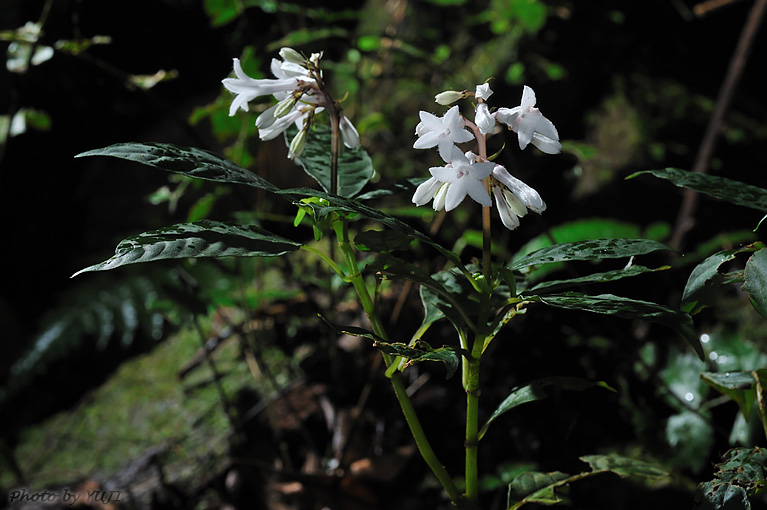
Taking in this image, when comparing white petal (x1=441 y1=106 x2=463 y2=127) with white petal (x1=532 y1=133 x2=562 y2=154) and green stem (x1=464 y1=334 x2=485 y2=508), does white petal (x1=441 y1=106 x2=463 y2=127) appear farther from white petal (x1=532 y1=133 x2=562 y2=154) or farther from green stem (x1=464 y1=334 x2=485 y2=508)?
green stem (x1=464 y1=334 x2=485 y2=508)

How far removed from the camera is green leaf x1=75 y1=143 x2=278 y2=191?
0.76 meters

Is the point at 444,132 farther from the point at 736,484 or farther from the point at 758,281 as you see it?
the point at 736,484

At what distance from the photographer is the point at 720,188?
88 cm

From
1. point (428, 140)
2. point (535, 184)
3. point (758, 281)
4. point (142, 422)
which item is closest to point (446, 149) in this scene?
point (428, 140)

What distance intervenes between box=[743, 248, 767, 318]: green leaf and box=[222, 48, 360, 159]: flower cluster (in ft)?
2.24

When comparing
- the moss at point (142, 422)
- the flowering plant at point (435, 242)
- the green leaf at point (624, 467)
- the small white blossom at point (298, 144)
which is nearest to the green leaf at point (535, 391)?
the flowering plant at point (435, 242)

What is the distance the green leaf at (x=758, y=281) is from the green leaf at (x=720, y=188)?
118 millimetres

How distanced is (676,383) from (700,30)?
196 cm

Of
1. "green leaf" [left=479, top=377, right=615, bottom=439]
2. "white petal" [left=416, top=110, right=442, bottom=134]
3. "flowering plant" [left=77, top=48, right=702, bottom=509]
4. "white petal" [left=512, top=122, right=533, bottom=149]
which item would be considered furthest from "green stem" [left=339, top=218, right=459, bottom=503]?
"white petal" [left=512, top=122, right=533, bottom=149]

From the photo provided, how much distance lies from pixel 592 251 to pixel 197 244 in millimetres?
572

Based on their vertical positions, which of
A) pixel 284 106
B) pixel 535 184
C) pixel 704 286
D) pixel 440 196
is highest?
pixel 284 106

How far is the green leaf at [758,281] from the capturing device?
0.76 meters

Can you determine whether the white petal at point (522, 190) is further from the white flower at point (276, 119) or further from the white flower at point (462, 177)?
the white flower at point (276, 119)

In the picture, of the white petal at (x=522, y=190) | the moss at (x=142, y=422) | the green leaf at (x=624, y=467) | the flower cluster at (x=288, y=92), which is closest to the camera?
the white petal at (x=522, y=190)
